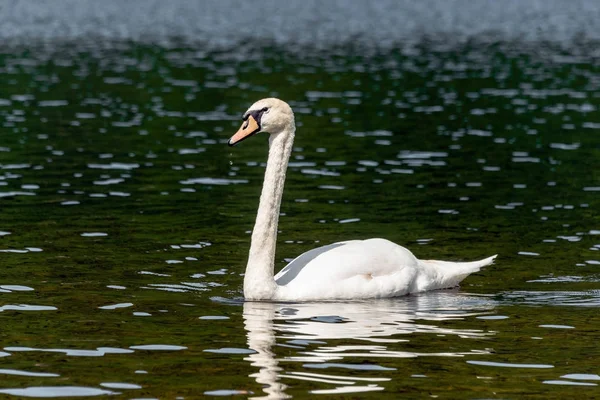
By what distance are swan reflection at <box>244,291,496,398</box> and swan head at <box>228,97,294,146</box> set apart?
83.2 inches

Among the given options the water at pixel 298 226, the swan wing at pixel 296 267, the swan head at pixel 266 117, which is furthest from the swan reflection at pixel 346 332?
the swan head at pixel 266 117

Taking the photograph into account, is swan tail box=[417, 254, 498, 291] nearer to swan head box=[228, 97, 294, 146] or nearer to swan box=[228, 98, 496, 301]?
swan box=[228, 98, 496, 301]

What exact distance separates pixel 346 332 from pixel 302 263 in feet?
6.88

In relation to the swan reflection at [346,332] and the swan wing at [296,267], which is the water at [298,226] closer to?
the swan reflection at [346,332]

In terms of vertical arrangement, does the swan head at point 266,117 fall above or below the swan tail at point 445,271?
above

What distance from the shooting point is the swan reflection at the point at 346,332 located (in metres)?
12.0

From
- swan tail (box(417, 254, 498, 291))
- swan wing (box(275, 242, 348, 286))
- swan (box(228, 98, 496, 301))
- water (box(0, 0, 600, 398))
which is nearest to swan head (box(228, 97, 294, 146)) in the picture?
swan (box(228, 98, 496, 301))

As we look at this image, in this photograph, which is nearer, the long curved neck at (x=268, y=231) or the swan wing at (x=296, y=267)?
the long curved neck at (x=268, y=231)

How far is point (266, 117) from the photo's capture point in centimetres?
1581

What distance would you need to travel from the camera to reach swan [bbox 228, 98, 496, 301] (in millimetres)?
15445

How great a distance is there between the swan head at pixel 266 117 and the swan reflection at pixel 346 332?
6.93 ft

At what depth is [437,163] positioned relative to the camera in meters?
30.4

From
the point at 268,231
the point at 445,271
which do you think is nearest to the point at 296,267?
the point at 268,231

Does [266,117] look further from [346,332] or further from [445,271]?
[346,332]
